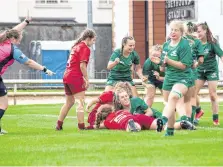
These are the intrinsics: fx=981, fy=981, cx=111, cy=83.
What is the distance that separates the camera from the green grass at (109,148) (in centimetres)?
1110

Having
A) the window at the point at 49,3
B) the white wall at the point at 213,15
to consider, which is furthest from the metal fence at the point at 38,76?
the window at the point at 49,3

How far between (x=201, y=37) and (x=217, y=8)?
95.6 feet

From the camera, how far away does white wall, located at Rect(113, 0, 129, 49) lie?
57000 mm

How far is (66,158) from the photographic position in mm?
11562

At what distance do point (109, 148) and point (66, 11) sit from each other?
5780 centimetres

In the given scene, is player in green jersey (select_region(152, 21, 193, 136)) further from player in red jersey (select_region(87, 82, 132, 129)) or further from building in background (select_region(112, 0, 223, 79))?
building in background (select_region(112, 0, 223, 79))

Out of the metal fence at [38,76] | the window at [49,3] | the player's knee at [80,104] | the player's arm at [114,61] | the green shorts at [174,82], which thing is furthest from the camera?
the window at [49,3]

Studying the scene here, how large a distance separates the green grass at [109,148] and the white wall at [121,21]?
1568 inches

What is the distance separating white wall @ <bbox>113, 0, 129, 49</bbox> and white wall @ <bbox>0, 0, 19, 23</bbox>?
11596 mm

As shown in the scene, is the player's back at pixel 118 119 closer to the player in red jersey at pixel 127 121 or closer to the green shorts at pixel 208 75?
the player in red jersey at pixel 127 121

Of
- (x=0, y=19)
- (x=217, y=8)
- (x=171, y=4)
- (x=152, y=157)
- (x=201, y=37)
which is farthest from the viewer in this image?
(x=0, y=19)

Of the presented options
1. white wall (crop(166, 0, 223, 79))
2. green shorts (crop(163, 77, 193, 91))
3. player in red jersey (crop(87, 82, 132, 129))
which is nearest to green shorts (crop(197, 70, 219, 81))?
player in red jersey (crop(87, 82, 132, 129))

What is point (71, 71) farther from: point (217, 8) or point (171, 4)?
point (171, 4)

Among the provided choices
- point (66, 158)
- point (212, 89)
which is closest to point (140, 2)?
point (212, 89)
